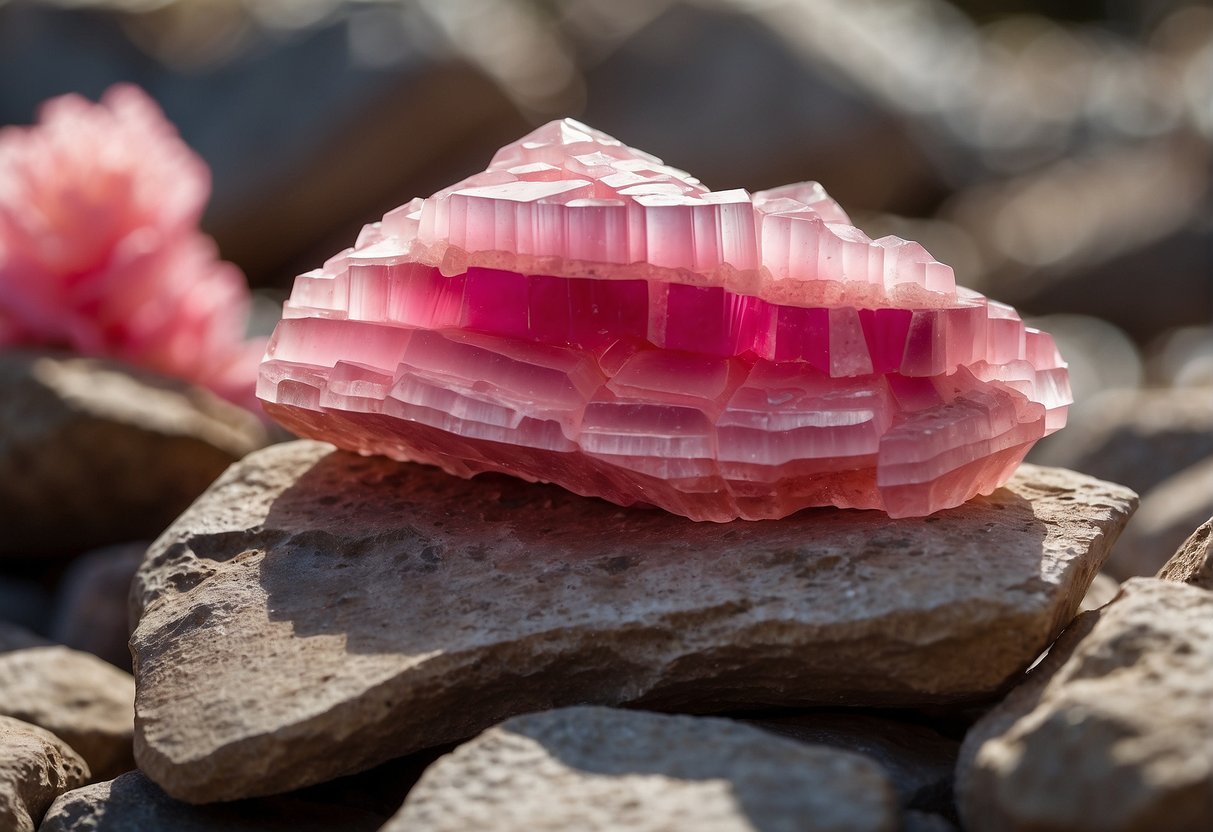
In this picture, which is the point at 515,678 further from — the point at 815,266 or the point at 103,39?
the point at 103,39

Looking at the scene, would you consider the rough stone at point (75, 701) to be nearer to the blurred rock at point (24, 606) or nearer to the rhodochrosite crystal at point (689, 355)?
the blurred rock at point (24, 606)

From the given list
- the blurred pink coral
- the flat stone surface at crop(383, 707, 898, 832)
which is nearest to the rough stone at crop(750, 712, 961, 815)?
the flat stone surface at crop(383, 707, 898, 832)

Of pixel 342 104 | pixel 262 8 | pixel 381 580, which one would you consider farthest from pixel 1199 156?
pixel 381 580

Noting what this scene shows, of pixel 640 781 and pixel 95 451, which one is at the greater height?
pixel 95 451

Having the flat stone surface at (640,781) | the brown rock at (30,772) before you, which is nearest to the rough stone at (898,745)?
the flat stone surface at (640,781)

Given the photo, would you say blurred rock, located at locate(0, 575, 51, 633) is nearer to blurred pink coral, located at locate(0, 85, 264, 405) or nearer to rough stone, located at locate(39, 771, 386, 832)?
blurred pink coral, located at locate(0, 85, 264, 405)

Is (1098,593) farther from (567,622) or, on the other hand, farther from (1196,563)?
(567,622)

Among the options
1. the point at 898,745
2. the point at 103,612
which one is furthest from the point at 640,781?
the point at 103,612
